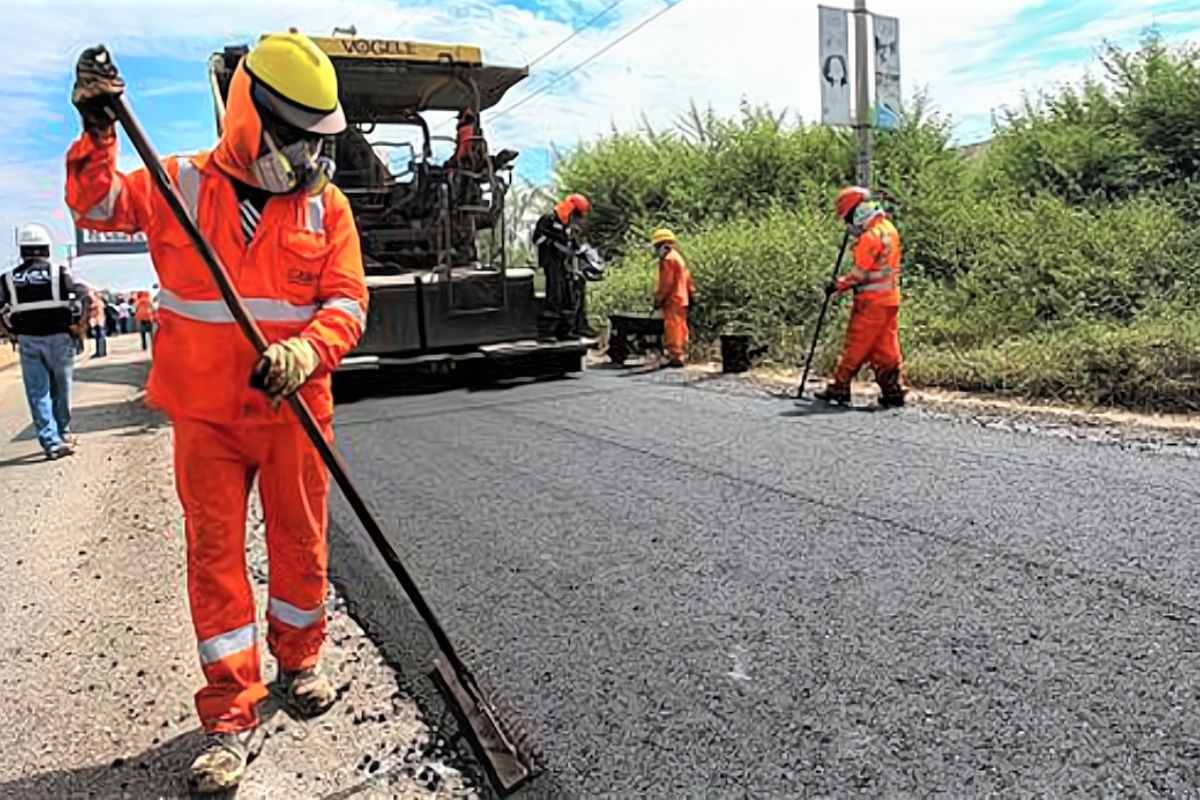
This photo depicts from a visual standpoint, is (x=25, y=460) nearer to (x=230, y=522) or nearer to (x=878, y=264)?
(x=230, y=522)

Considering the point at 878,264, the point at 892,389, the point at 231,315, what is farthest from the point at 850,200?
the point at 231,315

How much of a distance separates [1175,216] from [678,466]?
746 centimetres

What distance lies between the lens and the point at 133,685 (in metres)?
3.18

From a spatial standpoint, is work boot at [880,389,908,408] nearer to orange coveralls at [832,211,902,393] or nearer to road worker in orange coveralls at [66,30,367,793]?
orange coveralls at [832,211,902,393]

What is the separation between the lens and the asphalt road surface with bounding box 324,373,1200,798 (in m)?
2.48

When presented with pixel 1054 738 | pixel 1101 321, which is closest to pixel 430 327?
pixel 1101 321

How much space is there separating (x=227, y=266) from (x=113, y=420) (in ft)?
26.4

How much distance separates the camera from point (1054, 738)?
2.50 metres

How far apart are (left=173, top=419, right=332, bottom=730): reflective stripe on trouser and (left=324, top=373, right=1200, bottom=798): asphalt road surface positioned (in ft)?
2.58

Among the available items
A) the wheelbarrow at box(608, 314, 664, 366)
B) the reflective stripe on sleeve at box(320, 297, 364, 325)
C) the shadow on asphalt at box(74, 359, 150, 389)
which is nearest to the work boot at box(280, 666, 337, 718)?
the reflective stripe on sleeve at box(320, 297, 364, 325)

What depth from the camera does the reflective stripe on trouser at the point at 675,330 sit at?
11242mm

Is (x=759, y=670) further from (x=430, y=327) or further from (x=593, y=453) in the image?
(x=430, y=327)

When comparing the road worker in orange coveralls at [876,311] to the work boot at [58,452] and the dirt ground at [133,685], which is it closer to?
the dirt ground at [133,685]

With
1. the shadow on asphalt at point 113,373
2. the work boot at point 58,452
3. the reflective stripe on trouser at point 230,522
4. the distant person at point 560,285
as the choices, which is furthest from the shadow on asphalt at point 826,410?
the shadow on asphalt at point 113,373
